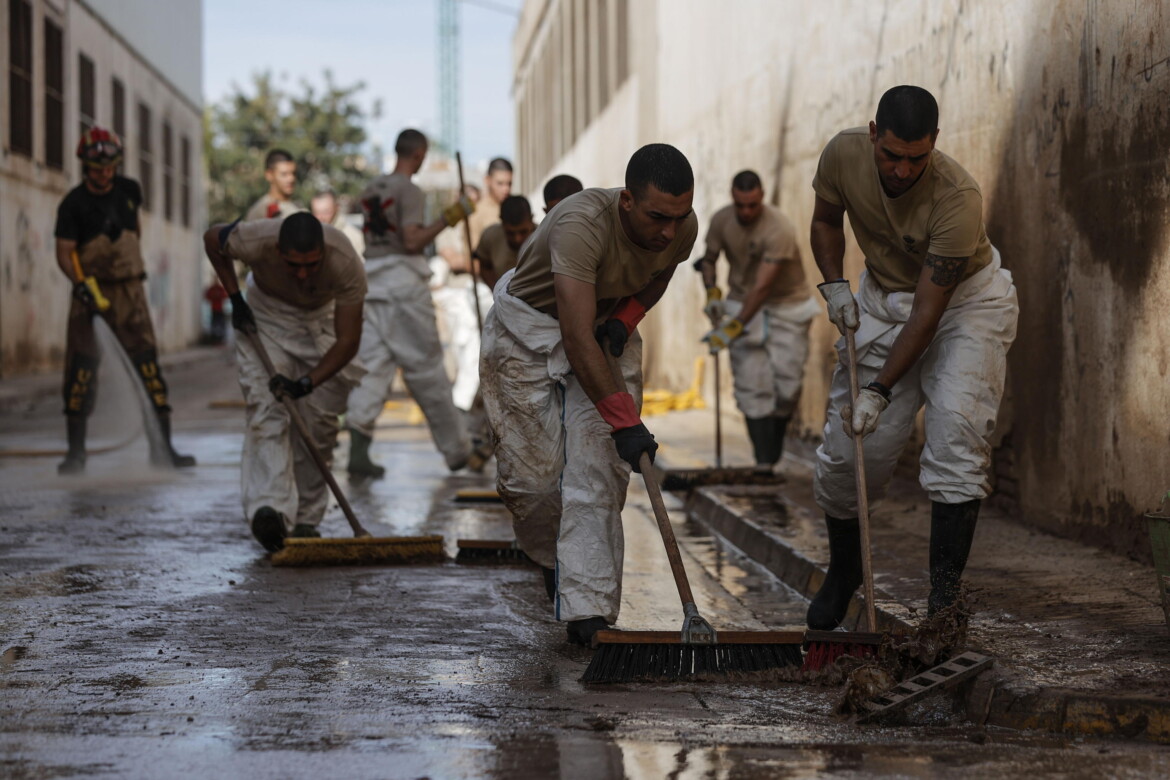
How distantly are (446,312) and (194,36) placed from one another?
2619cm

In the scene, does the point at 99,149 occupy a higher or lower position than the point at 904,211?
higher

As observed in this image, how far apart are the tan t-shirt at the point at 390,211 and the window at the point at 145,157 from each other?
21626 mm

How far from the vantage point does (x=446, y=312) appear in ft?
43.7

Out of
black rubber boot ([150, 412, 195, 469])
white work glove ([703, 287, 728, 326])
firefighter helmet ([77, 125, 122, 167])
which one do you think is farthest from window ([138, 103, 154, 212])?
white work glove ([703, 287, 728, 326])

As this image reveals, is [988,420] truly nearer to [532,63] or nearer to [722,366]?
[722,366]

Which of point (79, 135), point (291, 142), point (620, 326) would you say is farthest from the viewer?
point (291, 142)

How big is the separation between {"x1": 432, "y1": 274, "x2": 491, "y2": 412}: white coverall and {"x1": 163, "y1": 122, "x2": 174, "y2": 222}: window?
68.0 ft

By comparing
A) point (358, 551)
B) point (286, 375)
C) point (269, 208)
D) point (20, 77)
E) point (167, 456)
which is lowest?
point (358, 551)

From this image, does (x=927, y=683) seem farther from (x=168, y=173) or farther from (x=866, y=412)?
(x=168, y=173)

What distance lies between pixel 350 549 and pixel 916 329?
9.04 ft

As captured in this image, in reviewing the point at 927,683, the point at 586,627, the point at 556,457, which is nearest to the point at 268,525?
the point at 556,457

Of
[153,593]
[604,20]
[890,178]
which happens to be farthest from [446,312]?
[604,20]

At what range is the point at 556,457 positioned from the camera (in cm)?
495

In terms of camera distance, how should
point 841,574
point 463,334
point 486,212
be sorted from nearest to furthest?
point 841,574 → point 486,212 → point 463,334
